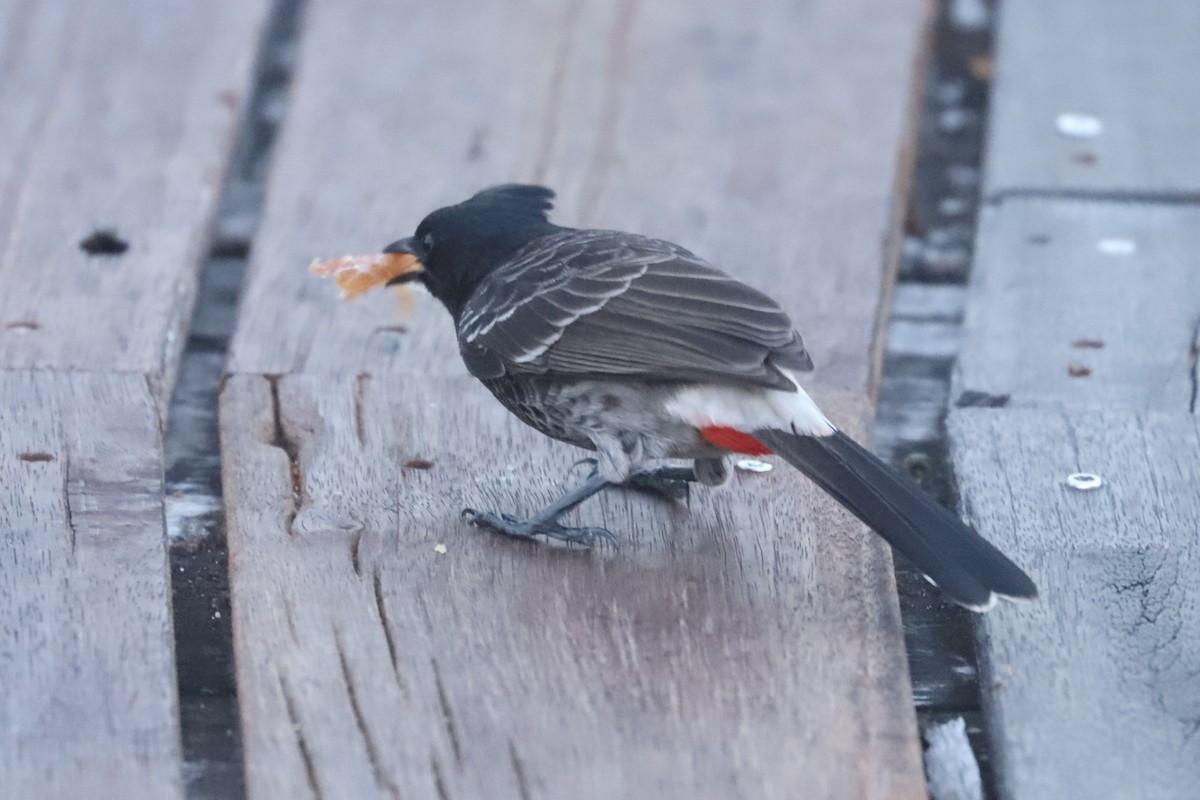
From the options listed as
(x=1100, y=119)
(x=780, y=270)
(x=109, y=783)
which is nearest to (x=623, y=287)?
(x=780, y=270)

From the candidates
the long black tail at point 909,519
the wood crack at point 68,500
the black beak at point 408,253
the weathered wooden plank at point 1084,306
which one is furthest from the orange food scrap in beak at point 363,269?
the weathered wooden plank at point 1084,306

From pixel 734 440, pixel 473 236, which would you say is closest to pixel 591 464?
pixel 734 440

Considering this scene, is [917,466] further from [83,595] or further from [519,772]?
[83,595]

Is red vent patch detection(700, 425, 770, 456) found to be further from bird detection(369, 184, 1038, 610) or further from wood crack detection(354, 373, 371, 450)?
wood crack detection(354, 373, 371, 450)

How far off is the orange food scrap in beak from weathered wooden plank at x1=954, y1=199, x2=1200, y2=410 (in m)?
1.33

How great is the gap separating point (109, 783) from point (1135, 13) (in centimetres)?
445

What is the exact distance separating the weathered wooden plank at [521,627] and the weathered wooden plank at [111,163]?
450mm

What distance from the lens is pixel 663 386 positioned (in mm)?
3979

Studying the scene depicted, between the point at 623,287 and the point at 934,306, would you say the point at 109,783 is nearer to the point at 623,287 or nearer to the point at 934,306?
the point at 623,287

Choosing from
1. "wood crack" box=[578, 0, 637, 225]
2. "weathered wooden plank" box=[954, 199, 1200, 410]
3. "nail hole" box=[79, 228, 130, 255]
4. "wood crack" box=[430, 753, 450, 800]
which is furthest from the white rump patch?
"nail hole" box=[79, 228, 130, 255]

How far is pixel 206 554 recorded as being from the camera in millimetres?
3764

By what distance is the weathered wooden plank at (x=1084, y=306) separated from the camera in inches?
171

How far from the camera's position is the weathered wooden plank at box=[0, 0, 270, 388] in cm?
443

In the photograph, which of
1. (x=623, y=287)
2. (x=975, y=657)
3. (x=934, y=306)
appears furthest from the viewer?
(x=934, y=306)
